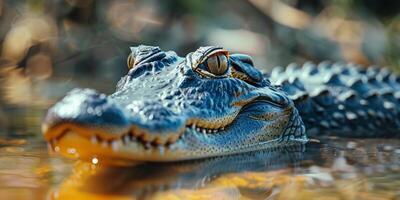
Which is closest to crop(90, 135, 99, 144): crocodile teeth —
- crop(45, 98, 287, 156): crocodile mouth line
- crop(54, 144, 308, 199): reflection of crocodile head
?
crop(45, 98, 287, 156): crocodile mouth line

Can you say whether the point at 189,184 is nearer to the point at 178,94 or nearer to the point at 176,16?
the point at 178,94

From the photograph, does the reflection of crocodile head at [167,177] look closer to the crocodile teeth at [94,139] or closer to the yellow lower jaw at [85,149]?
the yellow lower jaw at [85,149]

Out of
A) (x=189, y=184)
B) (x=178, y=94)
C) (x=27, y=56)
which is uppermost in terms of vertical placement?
(x=27, y=56)

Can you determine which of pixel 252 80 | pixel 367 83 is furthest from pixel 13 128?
pixel 367 83

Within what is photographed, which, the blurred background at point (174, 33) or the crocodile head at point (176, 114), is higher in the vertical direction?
the blurred background at point (174, 33)

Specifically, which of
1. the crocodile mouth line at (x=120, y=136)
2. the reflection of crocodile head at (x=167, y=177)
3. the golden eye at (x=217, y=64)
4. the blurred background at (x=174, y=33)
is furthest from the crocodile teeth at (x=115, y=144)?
the blurred background at (x=174, y=33)

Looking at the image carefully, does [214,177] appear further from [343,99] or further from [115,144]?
[343,99]

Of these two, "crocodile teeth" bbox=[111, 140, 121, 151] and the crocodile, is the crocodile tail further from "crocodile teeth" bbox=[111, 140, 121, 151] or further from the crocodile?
"crocodile teeth" bbox=[111, 140, 121, 151]
